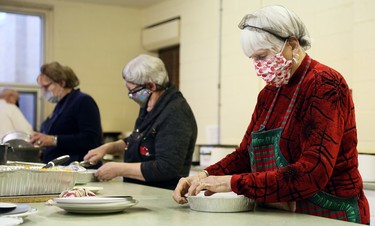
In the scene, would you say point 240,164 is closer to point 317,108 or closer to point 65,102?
point 317,108

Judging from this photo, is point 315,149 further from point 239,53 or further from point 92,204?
point 239,53

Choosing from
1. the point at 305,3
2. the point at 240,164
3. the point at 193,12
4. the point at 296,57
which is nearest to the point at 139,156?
the point at 240,164

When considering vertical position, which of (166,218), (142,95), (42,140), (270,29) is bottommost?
(166,218)

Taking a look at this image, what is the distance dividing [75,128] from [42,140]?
0.23 meters

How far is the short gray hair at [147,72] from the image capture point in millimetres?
2531

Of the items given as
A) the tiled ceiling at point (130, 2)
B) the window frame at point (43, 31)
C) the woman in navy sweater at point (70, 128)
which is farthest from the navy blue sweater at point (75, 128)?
the tiled ceiling at point (130, 2)

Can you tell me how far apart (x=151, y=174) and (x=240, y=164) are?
21.8 inches

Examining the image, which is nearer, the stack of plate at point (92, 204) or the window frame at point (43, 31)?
the stack of plate at point (92, 204)

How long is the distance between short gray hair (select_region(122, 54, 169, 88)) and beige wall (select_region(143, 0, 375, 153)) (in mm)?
1269

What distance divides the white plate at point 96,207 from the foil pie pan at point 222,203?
184mm

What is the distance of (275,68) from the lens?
5.28 feet

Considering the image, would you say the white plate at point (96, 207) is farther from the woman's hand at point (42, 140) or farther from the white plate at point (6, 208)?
the woman's hand at point (42, 140)

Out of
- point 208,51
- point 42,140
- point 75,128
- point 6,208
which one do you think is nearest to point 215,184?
point 6,208

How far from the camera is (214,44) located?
4848mm
